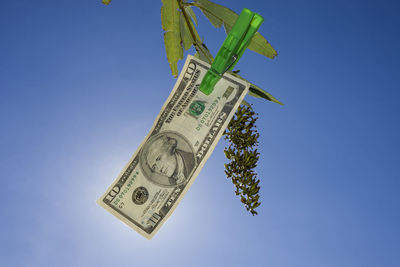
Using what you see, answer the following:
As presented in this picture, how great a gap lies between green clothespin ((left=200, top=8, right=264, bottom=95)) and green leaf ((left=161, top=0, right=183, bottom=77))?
0.26 metres

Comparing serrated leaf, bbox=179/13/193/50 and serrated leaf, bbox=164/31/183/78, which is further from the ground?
serrated leaf, bbox=179/13/193/50

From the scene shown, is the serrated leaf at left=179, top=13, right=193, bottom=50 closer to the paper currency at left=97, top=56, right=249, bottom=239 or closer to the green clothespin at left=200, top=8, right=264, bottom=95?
the paper currency at left=97, top=56, right=249, bottom=239

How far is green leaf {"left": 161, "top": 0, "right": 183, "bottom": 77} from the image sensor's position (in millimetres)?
1484

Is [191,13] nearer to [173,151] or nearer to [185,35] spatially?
[185,35]

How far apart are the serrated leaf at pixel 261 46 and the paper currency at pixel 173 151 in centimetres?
21

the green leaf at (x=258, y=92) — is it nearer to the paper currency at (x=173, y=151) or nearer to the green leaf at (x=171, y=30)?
the paper currency at (x=173, y=151)

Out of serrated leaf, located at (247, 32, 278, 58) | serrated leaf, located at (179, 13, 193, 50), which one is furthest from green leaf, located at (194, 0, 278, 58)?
serrated leaf, located at (179, 13, 193, 50)

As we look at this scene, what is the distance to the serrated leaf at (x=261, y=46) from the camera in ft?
5.17

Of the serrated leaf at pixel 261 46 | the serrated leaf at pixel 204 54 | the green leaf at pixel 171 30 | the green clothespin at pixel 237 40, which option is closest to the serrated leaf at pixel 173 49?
the green leaf at pixel 171 30

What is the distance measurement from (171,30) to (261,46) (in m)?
0.54

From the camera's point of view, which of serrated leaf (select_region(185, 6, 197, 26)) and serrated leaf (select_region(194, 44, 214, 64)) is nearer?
serrated leaf (select_region(185, 6, 197, 26))

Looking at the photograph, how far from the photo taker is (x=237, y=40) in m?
1.32

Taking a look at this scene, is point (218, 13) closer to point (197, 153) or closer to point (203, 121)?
point (203, 121)

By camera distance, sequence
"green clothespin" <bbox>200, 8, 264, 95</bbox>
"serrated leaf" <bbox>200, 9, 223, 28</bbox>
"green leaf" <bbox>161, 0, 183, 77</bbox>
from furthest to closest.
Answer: "serrated leaf" <bbox>200, 9, 223, 28</bbox>
"green leaf" <bbox>161, 0, 183, 77</bbox>
"green clothespin" <bbox>200, 8, 264, 95</bbox>
